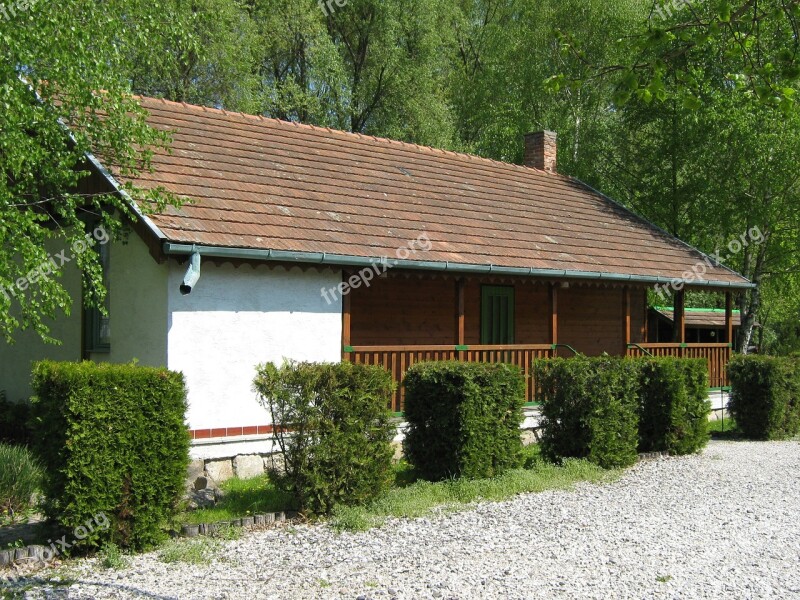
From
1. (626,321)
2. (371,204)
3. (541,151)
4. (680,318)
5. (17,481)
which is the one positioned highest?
(541,151)

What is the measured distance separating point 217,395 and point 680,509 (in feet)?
19.6

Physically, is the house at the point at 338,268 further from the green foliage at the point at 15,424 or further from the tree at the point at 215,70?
the tree at the point at 215,70

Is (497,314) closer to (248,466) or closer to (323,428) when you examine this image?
(248,466)

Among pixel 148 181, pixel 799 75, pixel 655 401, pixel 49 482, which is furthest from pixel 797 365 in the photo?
pixel 49 482

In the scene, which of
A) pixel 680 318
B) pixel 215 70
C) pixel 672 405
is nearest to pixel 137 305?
pixel 672 405

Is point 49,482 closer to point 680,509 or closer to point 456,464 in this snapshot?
point 456,464

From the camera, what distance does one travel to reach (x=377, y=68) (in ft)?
111

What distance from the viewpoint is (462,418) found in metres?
9.76

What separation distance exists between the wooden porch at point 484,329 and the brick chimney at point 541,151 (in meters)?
5.21

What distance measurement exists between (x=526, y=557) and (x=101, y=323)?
7.82 m

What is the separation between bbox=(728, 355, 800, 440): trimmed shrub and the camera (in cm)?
1509

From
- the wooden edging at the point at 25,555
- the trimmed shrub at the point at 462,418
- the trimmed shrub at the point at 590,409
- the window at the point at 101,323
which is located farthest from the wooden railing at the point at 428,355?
the wooden edging at the point at 25,555

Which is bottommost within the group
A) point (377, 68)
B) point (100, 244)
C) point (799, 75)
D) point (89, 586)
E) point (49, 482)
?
point (89, 586)

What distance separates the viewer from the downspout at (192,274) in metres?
10.0
